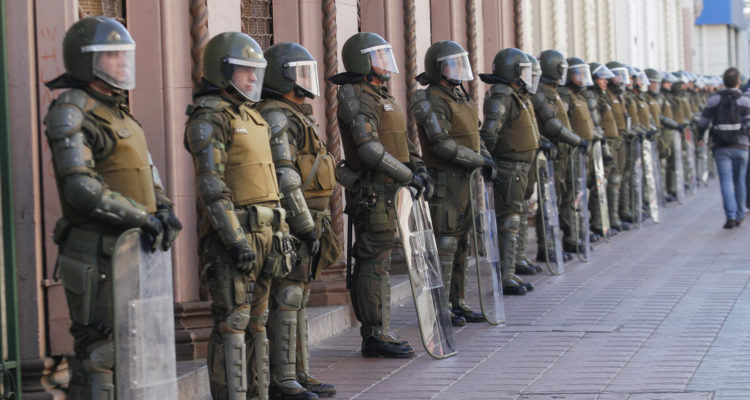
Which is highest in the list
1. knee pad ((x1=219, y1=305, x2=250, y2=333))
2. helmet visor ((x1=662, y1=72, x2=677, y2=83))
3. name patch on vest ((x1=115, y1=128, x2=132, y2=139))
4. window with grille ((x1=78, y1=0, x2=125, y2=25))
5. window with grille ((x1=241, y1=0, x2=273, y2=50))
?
helmet visor ((x1=662, y1=72, x2=677, y2=83))

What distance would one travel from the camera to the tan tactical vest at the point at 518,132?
469 inches

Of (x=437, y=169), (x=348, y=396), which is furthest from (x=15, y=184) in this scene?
(x=437, y=169)

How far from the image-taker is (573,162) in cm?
1402

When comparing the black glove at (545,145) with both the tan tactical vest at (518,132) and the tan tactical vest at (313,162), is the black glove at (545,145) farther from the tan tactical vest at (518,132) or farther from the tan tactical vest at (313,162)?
the tan tactical vest at (313,162)

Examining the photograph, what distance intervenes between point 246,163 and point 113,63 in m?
1.12

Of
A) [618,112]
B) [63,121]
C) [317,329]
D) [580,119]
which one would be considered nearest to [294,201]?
[63,121]

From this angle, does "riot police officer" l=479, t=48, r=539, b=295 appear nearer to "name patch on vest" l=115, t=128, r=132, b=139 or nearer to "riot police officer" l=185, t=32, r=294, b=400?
"riot police officer" l=185, t=32, r=294, b=400

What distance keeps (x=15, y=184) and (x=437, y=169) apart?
424 cm

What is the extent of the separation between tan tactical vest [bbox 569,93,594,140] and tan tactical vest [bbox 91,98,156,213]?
Result: 371 inches

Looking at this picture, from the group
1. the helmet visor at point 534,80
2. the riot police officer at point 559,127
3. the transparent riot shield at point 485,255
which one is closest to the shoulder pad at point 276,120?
the transparent riot shield at point 485,255

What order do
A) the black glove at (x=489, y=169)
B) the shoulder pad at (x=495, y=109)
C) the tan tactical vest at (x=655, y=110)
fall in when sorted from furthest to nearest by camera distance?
1. the tan tactical vest at (x=655, y=110)
2. the shoulder pad at (x=495, y=109)
3. the black glove at (x=489, y=169)

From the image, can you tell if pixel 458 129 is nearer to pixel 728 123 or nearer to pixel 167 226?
pixel 167 226

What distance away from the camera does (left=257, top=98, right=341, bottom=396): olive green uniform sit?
7.29 metres

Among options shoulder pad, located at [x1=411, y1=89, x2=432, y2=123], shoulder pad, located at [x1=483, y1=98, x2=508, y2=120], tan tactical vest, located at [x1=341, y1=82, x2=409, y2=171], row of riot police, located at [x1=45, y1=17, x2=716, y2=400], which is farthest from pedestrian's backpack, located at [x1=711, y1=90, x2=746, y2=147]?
tan tactical vest, located at [x1=341, y1=82, x2=409, y2=171]
